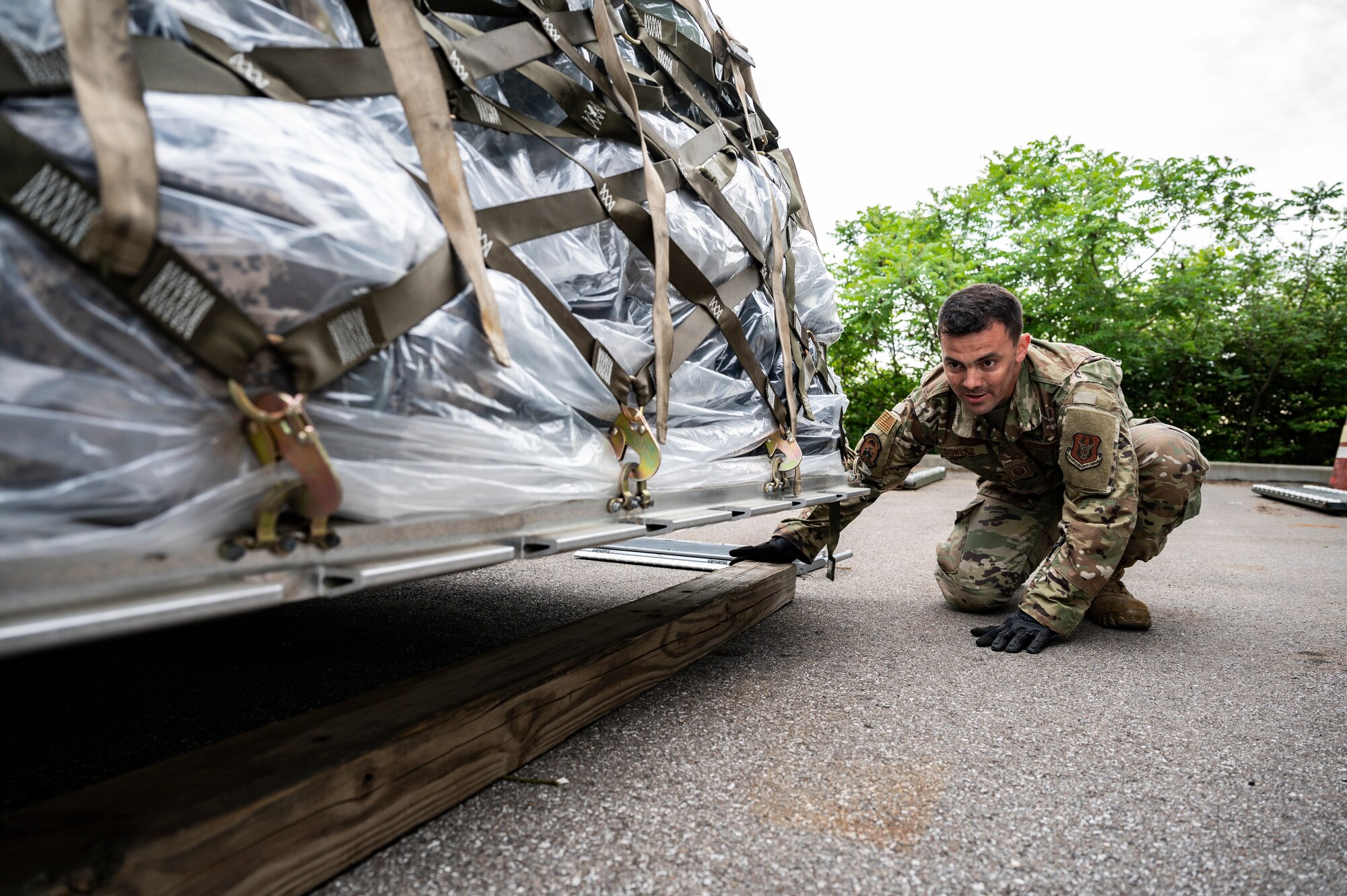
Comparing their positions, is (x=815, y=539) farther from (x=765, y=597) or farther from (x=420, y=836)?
(x=420, y=836)

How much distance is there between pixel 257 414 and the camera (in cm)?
103

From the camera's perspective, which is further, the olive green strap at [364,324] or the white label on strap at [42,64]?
the olive green strap at [364,324]

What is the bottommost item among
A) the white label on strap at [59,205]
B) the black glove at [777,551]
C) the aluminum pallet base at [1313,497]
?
the aluminum pallet base at [1313,497]

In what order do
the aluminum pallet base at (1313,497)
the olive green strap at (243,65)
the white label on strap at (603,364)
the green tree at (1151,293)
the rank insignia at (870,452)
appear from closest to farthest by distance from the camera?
1. the olive green strap at (243,65)
2. the white label on strap at (603,364)
3. the rank insignia at (870,452)
4. the aluminum pallet base at (1313,497)
5. the green tree at (1151,293)

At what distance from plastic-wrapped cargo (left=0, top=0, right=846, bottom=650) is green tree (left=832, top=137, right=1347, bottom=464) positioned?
1152 centimetres

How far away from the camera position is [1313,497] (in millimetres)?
8258

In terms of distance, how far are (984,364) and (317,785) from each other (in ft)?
8.27

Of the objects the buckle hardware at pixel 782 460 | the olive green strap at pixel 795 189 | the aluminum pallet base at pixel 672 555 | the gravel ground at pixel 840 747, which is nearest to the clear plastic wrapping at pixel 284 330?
the gravel ground at pixel 840 747

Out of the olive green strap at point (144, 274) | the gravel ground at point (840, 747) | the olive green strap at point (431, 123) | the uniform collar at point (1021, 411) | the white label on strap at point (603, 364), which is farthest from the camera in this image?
the uniform collar at point (1021, 411)

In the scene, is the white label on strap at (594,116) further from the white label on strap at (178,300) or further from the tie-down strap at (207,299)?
the white label on strap at (178,300)

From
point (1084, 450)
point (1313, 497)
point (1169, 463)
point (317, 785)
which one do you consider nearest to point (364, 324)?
point (317, 785)

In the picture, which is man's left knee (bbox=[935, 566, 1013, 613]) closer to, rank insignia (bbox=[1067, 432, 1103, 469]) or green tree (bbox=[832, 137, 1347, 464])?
rank insignia (bbox=[1067, 432, 1103, 469])

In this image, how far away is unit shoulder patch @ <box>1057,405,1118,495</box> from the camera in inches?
115

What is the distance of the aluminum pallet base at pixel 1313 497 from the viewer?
25.6ft
